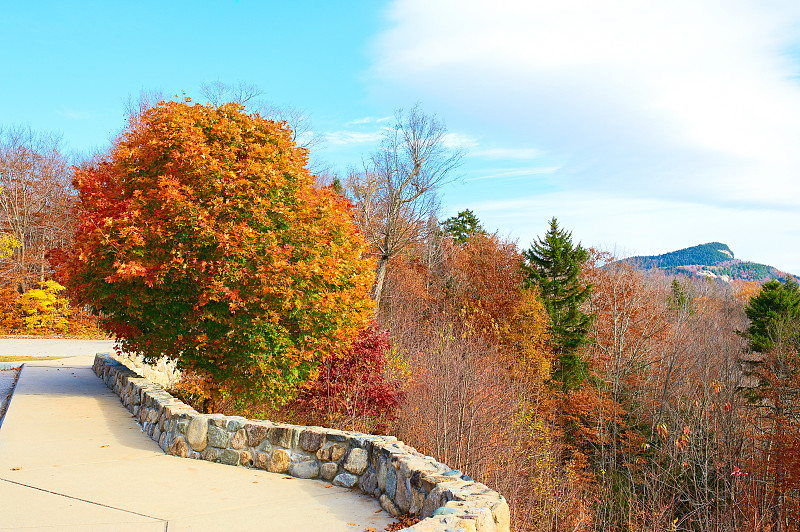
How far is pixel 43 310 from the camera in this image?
2680cm

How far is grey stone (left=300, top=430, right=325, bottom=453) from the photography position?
21.4 feet

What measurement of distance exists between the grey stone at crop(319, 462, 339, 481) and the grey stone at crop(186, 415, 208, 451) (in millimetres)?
1743

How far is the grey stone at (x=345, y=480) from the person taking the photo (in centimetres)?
619

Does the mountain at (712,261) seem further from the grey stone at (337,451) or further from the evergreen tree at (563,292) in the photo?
the grey stone at (337,451)

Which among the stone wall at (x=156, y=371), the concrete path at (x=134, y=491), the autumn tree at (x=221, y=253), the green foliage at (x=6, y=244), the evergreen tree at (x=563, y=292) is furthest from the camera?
the evergreen tree at (x=563, y=292)

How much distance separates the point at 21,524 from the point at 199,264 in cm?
436

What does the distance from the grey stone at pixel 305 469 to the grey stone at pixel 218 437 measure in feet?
3.29

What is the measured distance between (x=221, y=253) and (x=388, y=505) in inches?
184

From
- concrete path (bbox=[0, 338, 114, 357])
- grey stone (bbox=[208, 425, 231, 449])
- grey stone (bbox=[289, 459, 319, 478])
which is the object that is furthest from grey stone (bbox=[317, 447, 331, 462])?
concrete path (bbox=[0, 338, 114, 357])

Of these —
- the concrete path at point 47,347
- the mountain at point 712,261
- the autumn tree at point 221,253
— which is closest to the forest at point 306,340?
the autumn tree at point 221,253

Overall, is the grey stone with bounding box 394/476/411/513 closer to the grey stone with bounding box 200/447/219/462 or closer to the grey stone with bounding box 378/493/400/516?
the grey stone with bounding box 378/493/400/516

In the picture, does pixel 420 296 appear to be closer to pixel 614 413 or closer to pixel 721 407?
pixel 614 413

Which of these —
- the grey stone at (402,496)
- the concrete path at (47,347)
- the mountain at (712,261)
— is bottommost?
the concrete path at (47,347)

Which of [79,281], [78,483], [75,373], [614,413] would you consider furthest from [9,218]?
[614,413]
